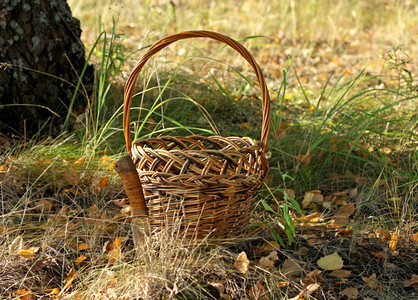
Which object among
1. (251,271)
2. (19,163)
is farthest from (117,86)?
(251,271)

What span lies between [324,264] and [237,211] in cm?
38

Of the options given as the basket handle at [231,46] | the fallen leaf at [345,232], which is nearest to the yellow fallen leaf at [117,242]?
the basket handle at [231,46]

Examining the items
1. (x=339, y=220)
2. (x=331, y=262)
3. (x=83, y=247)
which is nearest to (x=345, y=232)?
(x=339, y=220)

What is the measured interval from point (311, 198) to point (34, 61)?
5.18 feet

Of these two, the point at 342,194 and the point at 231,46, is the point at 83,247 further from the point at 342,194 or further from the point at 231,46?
the point at 342,194

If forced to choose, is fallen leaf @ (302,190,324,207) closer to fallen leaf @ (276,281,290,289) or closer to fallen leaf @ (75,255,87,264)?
fallen leaf @ (276,281,290,289)

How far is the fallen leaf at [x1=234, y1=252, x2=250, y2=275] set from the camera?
1.69 m

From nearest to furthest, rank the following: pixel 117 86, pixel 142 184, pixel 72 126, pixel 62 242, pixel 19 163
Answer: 1. pixel 142 184
2. pixel 62 242
3. pixel 19 163
4. pixel 72 126
5. pixel 117 86

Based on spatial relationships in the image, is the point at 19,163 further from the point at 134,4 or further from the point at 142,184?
the point at 134,4

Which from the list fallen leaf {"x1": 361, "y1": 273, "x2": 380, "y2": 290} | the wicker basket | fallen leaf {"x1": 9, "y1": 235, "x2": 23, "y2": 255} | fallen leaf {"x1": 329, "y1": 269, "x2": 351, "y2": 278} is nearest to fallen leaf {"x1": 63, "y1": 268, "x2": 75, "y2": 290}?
fallen leaf {"x1": 9, "y1": 235, "x2": 23, "y2": 255}

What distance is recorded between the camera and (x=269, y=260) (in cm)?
178

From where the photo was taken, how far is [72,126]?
277 centimetres

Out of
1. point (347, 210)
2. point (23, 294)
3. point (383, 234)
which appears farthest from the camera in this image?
point (347, 210)

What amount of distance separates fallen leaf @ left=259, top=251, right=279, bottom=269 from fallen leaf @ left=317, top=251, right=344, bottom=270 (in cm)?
16
